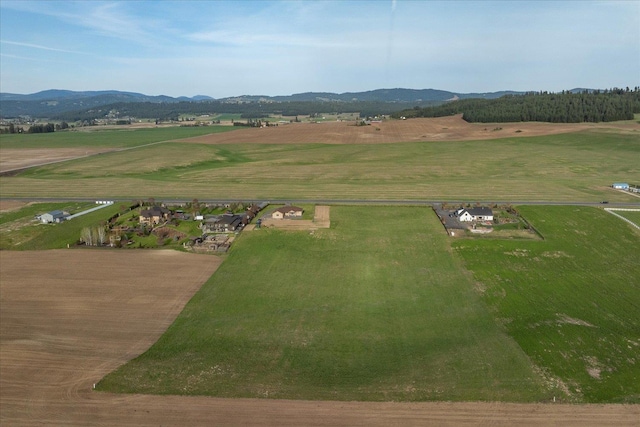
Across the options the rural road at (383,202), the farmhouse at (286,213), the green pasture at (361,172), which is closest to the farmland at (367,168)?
the green pasture at (361,172)

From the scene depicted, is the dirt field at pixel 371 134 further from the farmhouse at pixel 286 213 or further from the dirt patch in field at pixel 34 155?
the farmhouse at pixel 286 213

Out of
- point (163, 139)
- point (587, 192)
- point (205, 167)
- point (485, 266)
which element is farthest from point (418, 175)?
point (163, 139)

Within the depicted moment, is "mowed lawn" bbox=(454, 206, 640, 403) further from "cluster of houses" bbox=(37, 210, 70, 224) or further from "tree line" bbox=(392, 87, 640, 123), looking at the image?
"tree line" bbox=(392, 87, 640, 123)

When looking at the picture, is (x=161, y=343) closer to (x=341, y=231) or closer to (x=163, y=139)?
(x=341, y=231)

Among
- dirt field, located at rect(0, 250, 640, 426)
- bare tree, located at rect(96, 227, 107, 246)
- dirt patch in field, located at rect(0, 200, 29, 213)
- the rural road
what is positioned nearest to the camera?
dirt field, located at rect(0, 250, 640, 426)

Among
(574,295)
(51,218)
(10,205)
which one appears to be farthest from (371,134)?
(574,295)

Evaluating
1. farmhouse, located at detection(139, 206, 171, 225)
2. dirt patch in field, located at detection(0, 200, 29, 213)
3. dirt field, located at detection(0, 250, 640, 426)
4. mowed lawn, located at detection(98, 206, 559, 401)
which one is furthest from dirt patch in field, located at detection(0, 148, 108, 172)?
mowed lawn, located at detection(98, 206, 559, 401)
